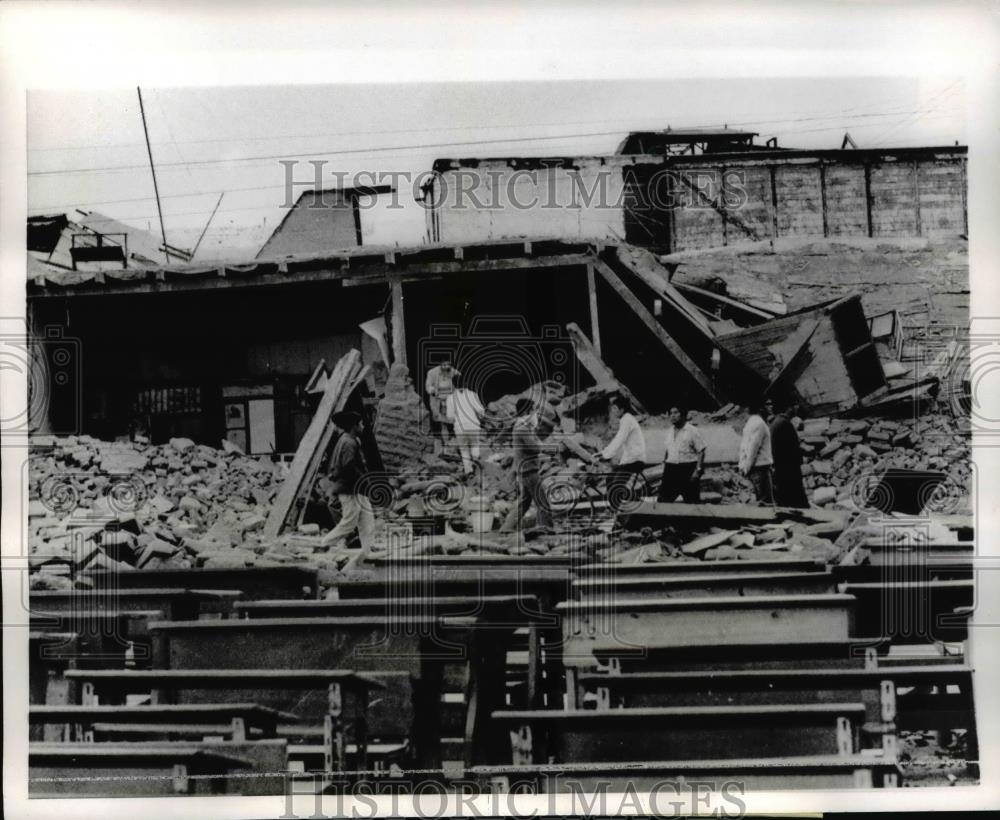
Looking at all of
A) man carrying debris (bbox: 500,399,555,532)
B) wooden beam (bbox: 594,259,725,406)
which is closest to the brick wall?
wooden beam (bbox: 594,259,725,406)

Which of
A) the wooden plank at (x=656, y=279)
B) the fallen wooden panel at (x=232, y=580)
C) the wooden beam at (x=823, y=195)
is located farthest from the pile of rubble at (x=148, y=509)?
the wooden beam at (x=823, y=195)

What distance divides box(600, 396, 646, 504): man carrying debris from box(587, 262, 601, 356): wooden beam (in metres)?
0.28

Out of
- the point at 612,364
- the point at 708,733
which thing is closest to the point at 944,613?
the point at 708,733

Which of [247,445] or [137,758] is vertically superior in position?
[247,445]

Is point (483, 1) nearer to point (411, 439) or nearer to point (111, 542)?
point (411, 439)

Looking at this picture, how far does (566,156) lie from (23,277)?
106 inches

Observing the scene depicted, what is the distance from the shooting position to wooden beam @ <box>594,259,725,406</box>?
4887 mm

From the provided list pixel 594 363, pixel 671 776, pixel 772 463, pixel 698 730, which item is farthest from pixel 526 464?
pixel 671 776

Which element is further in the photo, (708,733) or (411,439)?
(411,439)

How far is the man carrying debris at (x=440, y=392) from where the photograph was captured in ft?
15.7

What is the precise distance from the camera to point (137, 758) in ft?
14.6

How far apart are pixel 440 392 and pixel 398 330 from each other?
0.37 meters

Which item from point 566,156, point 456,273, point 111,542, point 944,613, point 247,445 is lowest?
point 944,613

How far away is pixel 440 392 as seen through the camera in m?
4.80
